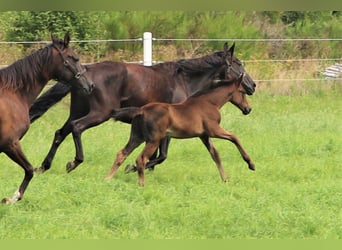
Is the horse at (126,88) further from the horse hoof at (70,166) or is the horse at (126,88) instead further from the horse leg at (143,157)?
the horse leg at (143,157)

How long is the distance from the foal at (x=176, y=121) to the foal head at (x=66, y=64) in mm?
566

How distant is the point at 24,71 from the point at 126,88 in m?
2.12

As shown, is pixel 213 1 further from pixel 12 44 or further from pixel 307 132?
pixel 12 44

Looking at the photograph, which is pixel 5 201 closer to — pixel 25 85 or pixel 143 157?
pixel 25 85

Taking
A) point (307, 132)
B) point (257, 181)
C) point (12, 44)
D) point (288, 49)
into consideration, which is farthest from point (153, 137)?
point (288, 49)

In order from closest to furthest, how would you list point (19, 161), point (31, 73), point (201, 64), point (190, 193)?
point (19, 161) < point (190, 193) < point (31, 73) < point (201, 64)

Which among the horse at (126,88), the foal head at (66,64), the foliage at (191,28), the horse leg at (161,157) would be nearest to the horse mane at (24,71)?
Answer: the foal head at (66,64)

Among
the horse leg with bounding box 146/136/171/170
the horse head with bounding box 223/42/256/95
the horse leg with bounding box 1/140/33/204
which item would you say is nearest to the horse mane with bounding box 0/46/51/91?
the horse leg with bounding box 1/140/33/204

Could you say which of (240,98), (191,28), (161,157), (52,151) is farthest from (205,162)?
(191,28)

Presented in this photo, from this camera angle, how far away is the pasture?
520cm

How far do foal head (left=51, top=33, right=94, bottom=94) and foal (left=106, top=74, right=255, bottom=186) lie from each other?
57 cm

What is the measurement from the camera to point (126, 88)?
28.3 ft

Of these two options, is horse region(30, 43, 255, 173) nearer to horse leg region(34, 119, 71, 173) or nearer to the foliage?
horse leg region(34, 119, 71, 173)

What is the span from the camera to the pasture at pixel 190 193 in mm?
5199
